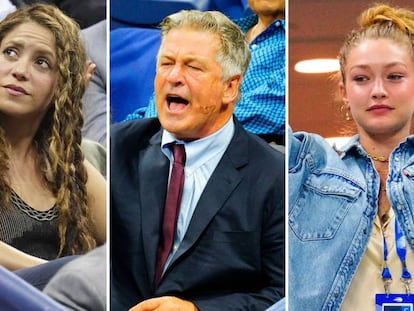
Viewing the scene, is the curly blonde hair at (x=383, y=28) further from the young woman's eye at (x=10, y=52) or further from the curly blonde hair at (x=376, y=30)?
the young woman's eye at (x=10, y=52)

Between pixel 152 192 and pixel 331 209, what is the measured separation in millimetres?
849

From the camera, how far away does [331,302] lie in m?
3.38

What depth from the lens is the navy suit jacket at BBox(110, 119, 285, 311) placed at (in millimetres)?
3396

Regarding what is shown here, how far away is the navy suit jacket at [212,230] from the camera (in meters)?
3.40

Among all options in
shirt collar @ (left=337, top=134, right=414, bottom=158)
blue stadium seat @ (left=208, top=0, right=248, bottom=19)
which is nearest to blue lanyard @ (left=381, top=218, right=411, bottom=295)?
shirt collar @ (left=337, top=134, right=414, bottom=158)

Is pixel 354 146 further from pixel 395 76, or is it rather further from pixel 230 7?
pixel 230 7

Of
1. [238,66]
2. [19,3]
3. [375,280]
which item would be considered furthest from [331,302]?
[19,3]

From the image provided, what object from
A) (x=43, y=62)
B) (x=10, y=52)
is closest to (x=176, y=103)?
(x=43, y=62)

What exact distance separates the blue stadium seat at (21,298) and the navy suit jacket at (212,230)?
309 mm

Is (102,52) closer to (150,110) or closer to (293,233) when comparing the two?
(150,110)

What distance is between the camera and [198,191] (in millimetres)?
3502

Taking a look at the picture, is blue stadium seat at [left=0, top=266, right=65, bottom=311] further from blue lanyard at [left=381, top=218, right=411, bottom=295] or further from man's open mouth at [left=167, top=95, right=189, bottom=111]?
blue lanyard at [left=381, top=218, right=411, bottom=295]

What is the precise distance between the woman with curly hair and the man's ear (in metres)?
0.70

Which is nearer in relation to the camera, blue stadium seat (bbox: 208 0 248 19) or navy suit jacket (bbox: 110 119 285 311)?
navy suit jacket (bbox: 110 119 285 311)
